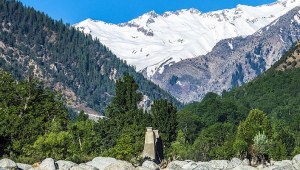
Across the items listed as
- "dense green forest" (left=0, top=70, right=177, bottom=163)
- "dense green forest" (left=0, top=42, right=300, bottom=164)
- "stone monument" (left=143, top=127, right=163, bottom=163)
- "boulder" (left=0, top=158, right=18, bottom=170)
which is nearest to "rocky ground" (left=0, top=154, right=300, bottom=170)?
"boulder" (left=0, top=158, right=18, bottom=170)

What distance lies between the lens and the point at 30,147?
291 ft

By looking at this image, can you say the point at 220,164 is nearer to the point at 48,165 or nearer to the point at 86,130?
the point at 48,165

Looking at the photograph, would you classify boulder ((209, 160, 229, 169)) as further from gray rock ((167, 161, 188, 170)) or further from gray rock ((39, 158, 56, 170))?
gray rock ((39, 158, 56, 170))

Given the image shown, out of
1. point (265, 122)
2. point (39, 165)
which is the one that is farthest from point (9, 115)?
point (265, 122)

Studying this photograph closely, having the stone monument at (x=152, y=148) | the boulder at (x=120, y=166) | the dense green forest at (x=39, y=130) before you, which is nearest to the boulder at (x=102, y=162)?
the boulder at (x=120, y=166)

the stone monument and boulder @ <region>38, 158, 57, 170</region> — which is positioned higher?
the stone monument

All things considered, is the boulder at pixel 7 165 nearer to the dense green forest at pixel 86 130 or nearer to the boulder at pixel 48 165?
the boulder at pixel 48 165

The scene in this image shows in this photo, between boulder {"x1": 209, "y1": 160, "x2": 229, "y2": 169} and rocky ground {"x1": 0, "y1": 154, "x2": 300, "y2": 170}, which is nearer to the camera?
rocky ground {"x1": 0, "y1": 154, "x2": 300, "y2": 170}

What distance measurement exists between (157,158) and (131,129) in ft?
118

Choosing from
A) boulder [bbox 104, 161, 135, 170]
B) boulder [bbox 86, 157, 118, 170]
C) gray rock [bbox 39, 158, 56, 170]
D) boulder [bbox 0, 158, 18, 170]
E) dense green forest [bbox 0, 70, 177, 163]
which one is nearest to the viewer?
boulder [bbox 104, 161, 135, 170]

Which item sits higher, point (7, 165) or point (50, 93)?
point (50, 93)

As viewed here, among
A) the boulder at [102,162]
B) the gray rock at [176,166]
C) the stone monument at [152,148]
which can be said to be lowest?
the gray rock at [176,166]

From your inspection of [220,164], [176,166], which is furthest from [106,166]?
[220,164]

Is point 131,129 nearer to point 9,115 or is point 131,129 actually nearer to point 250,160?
point 9,115
